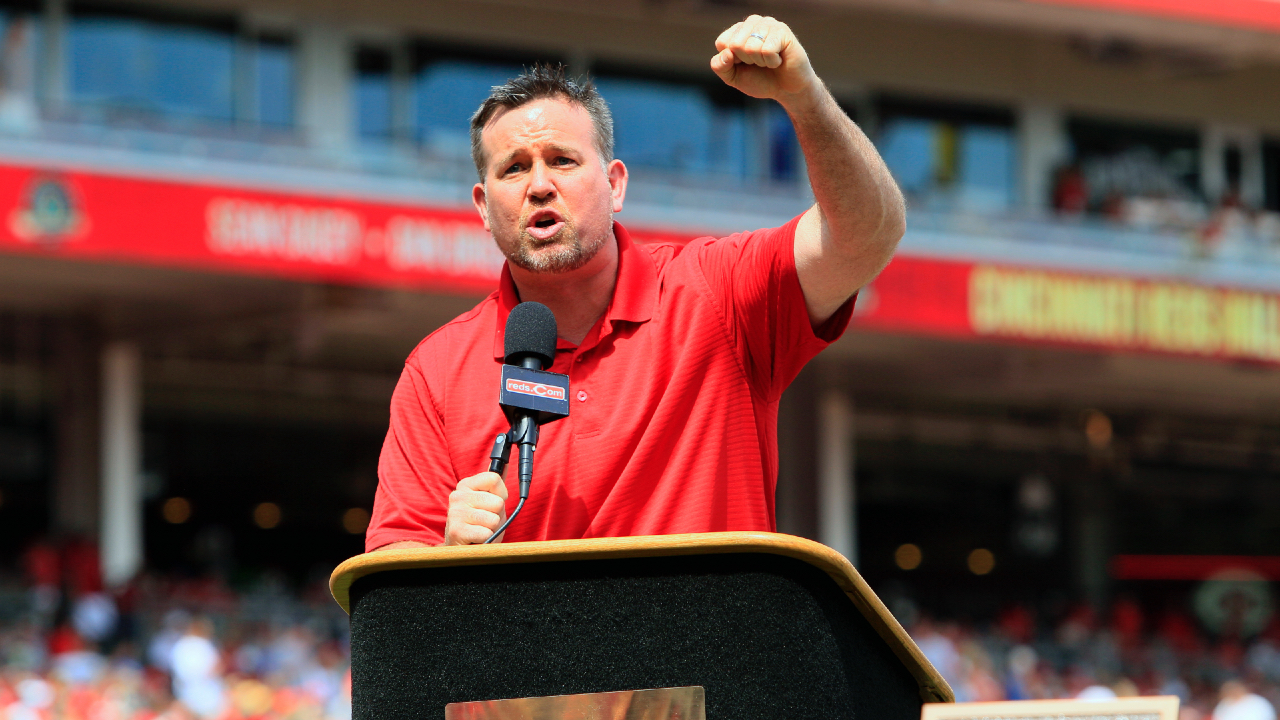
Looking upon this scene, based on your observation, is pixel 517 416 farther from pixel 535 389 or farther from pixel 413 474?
pixel 413 474

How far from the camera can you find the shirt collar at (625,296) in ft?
7.26

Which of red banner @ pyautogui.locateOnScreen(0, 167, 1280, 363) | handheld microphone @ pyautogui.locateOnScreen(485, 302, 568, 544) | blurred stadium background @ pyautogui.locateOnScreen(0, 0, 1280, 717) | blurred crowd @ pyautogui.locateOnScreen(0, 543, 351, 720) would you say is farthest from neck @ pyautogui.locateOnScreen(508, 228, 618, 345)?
red banner @ pyautogui.locateOnScreen(0, 167, 1280, 363)

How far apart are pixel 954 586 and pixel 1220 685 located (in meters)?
12.1

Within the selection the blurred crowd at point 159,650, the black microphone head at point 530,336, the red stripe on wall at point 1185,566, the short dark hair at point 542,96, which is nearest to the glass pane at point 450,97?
the blurred crowd at point 159,650

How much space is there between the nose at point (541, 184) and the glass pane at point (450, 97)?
14.3 metres

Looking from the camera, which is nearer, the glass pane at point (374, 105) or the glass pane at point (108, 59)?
the glass pane at point (108, 59)

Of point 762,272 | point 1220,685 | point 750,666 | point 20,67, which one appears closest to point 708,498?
point 762,272

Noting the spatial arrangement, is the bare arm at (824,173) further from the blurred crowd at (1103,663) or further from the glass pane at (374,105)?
the glass pane at (374,105)

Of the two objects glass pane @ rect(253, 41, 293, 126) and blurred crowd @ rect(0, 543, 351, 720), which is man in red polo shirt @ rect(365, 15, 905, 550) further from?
glass pane @ rect(253, 41, 293, 126)

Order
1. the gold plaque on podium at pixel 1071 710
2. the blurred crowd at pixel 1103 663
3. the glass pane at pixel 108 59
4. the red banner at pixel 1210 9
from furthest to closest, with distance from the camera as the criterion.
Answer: the red banner at pixel 1210 9
the glass pane at pixel 108 59
the blurred crowd at pixel 1103 663
the gold plaque on podium at pixel 1071 710

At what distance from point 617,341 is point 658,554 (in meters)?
0.62

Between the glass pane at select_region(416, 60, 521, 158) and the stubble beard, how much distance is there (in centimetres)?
1427

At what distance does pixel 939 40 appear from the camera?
1948 centimetres

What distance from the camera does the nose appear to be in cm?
211
